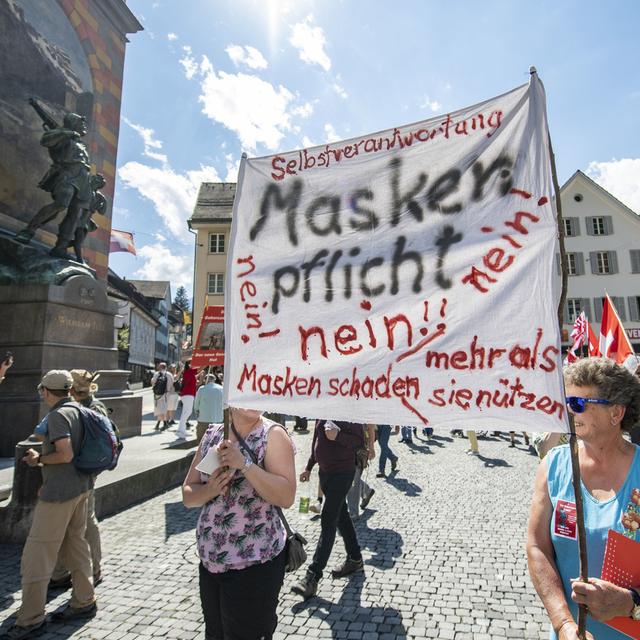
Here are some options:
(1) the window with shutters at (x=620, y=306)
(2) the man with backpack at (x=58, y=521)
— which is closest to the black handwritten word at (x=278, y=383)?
(2) the man with backpack at (x=58, y=521)

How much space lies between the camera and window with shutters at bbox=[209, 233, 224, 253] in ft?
110

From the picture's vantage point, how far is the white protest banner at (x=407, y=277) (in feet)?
6.21

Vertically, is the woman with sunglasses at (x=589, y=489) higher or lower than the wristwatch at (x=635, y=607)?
higher

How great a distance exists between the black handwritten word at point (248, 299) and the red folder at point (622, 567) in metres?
1.59

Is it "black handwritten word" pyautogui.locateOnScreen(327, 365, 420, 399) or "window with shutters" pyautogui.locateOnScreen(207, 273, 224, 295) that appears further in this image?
"window with shutters" pyautogui.locateOnScreen(207, 273, 224, 295)

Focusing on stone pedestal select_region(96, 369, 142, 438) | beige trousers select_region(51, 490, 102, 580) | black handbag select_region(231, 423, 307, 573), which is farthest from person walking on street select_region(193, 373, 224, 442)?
black handbag select_region(231, 423, 307, 573)

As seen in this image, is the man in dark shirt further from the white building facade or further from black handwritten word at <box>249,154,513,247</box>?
the white building facade

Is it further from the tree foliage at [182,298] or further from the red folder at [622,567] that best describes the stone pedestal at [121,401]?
the tree foliage at [182,298]

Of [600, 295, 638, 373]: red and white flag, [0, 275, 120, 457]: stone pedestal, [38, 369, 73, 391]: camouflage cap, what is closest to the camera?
[38, 369, 73, 391]: camouflage cap

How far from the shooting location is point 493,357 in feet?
6.28

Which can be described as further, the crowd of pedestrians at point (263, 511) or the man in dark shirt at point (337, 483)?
the man in dark shirt at point (337, 483)

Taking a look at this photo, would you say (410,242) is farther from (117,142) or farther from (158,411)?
(117,142)

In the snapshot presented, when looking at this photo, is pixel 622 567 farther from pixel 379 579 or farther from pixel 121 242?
pixel 121 242

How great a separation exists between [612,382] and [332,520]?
275 cm
